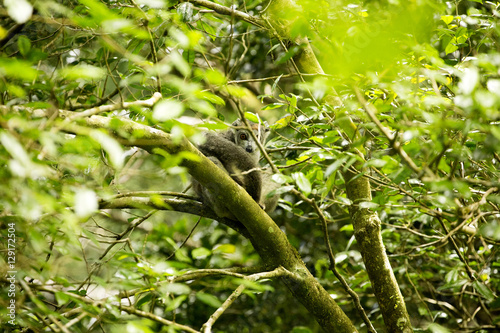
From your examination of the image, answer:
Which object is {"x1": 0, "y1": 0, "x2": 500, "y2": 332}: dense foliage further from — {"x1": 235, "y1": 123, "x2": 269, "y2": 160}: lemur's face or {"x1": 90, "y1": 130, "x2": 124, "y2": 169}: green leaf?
{"x1": 235, "y1": 123, "x2": 269, "y2": 160}: lemur's face

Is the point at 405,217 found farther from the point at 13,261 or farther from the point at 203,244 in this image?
the point at 13,261

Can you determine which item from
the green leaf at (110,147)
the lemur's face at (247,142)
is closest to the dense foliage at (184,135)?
the green leaf at (110,147)

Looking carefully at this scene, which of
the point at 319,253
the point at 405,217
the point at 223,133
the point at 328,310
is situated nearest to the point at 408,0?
the point at 328,310

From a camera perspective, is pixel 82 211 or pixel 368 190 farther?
pixel 368 190

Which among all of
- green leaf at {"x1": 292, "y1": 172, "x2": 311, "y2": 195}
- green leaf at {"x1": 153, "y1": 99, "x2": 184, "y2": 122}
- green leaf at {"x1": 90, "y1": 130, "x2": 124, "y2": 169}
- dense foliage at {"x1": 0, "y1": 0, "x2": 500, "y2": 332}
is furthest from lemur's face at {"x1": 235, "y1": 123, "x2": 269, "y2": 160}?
green leaf at {"x1": 90, "y1": 130, "x2": 124, "y2": 169}

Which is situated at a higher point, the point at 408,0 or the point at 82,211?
the point at 408,0

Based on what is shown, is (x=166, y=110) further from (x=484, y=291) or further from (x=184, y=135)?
(x=484, y=291)

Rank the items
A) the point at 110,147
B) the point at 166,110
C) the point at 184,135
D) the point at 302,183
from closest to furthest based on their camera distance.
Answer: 1. the point at 110,147
2. the point at 166,110
3. the point at 184,135
4. the point at 302,183

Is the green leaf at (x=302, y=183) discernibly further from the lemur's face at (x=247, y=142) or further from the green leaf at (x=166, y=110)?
the lemur's face at (x=247, y=142)

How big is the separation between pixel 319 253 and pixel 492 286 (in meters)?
2.75

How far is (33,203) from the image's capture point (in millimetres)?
1369

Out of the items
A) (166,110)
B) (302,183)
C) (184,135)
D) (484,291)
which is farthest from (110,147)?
(484,291)

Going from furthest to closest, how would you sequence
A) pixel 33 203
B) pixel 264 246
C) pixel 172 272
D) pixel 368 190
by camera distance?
pixel 368 190 < pixel 264 246 < pixel 172 272 < pixel 33 203

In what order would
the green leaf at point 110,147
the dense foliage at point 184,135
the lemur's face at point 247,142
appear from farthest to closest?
the lemur's face at point 247,142, the dense foliage at point 184,135, the green leaf at point 110,147
